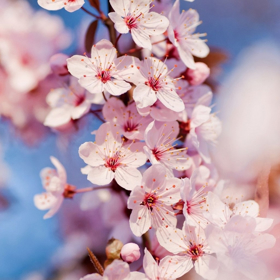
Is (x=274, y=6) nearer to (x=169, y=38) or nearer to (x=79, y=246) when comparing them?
(x=169, y=38)

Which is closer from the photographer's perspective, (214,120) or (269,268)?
(269,268)

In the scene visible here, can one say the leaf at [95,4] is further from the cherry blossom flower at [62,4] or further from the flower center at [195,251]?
the flower center at [195,251]

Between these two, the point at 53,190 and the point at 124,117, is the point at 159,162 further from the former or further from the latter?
the point at 53,190

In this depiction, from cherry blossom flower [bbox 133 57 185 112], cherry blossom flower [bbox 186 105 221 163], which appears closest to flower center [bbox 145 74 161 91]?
cherry blossom flower [bbox 133 57 185 112]

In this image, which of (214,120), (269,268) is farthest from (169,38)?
(269,268)

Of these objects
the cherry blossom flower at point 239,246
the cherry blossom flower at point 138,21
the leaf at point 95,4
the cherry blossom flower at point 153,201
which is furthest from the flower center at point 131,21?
the cherry blossom flower at point 239,246

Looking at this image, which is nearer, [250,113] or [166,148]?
[166,148]

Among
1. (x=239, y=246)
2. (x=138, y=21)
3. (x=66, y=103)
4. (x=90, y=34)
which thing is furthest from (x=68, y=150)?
(x=239, y=246)
